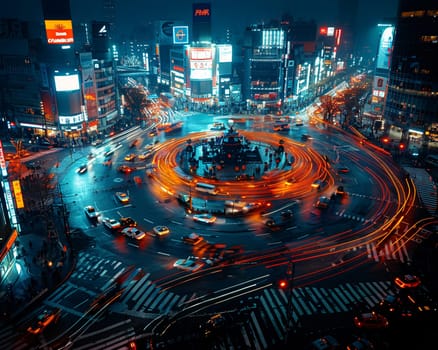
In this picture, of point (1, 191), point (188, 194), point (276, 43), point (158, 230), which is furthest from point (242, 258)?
point (276, 43)

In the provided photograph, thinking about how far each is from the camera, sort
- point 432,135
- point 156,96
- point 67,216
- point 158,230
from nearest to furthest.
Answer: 1. point 158,230
2. point 67,216
3. point 432,135
4. point 156,96

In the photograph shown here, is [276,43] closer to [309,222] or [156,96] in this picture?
[156,96]

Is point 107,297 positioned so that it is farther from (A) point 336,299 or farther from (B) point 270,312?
(A) point 336,299

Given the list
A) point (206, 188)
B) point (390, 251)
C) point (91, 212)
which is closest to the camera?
point (390, 251)

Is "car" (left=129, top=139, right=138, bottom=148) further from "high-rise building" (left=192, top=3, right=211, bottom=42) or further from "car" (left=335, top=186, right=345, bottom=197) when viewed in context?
"high-rise building" (left=192, top=3, right=211, bottom=42)

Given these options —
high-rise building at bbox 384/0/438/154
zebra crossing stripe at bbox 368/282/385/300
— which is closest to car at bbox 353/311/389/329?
zebra crossing stripe at bbox 368/282/385/300

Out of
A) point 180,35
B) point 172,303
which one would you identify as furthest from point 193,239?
point 180,35
